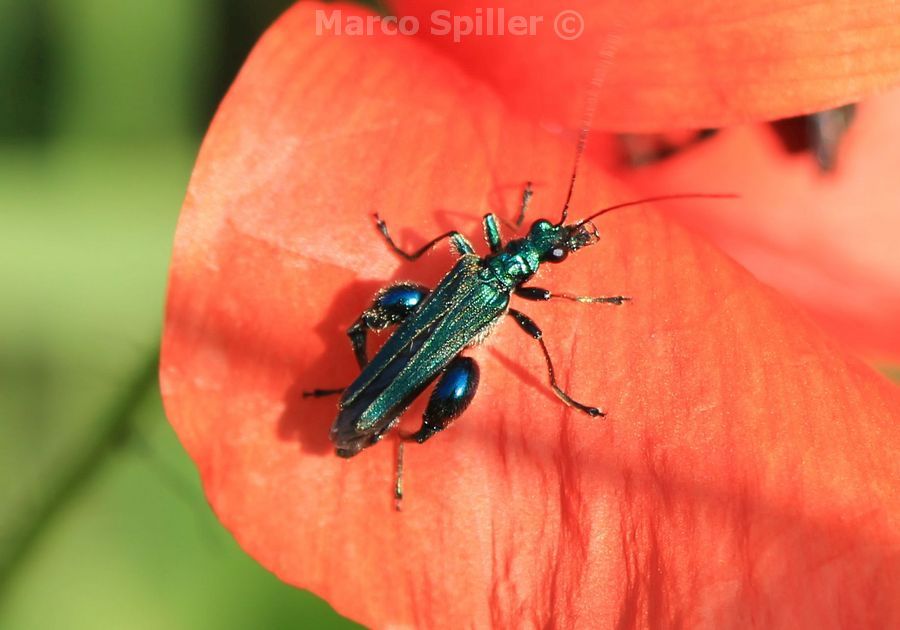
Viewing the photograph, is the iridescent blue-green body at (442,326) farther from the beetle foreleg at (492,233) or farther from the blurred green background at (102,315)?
the blurred green background at (102,315)

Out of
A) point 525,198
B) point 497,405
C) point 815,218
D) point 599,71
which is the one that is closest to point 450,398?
point 497,405

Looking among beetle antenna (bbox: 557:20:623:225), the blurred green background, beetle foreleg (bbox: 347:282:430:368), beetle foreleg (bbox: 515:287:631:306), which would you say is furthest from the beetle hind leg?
the blurred green background

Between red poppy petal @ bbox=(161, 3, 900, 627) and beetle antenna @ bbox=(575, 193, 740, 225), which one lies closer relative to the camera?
red poppy petal @ bbox=(161, 3, 900, 627)

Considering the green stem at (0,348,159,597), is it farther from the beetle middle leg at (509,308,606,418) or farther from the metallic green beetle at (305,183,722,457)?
the beetle middle leg at (509,308,606,418)

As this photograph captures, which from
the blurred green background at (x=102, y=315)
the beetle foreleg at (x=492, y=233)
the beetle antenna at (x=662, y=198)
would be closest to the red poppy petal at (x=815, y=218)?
the beetle antenna at (x=662, y=198)

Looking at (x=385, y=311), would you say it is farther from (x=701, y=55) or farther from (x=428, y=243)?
(x=701, y=55)

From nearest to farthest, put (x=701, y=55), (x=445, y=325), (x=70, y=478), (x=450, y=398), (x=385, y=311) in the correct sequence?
(x=701, y=55)
(x=450, y=398)
(x=385, y=311)
(x=445, y=325)
(x=70, y=478)

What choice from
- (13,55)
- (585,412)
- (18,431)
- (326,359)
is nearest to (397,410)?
(326,359)

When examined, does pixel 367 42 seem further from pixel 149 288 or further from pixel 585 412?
pixel 149 288
